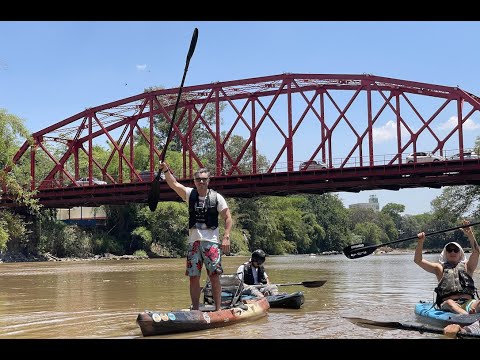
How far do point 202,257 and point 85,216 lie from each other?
66.5 meters

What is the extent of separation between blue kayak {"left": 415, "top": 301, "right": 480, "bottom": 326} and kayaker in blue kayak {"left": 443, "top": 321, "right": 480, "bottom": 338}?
15 cm

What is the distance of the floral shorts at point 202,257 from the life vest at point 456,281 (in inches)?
114

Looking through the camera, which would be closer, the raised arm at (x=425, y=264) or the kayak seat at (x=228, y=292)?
the raised arm at (x=425, y=264)

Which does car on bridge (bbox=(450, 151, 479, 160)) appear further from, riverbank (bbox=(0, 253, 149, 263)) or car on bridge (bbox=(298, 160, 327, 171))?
riverbank (bbox=(0, 253, 149, 263))

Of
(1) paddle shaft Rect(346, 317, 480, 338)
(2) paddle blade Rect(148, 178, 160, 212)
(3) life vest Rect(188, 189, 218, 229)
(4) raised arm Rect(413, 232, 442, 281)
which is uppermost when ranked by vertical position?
(2) paddle blade Rect(148, 178, 160, 212)

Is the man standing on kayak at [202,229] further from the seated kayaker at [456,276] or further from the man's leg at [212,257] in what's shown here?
the seated kayaker at [456,276]

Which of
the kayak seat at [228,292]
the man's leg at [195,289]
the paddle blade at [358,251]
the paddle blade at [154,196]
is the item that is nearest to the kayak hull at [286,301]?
the kayak seat at [228,292]

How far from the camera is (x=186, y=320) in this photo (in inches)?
320

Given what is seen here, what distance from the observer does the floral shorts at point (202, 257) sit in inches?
332

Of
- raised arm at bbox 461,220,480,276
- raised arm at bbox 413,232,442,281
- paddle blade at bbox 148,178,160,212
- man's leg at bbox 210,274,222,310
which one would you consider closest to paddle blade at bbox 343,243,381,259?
raised arm at bbox 413,232,442,281

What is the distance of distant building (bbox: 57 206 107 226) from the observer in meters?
66.8

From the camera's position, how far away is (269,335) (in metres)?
8.15
